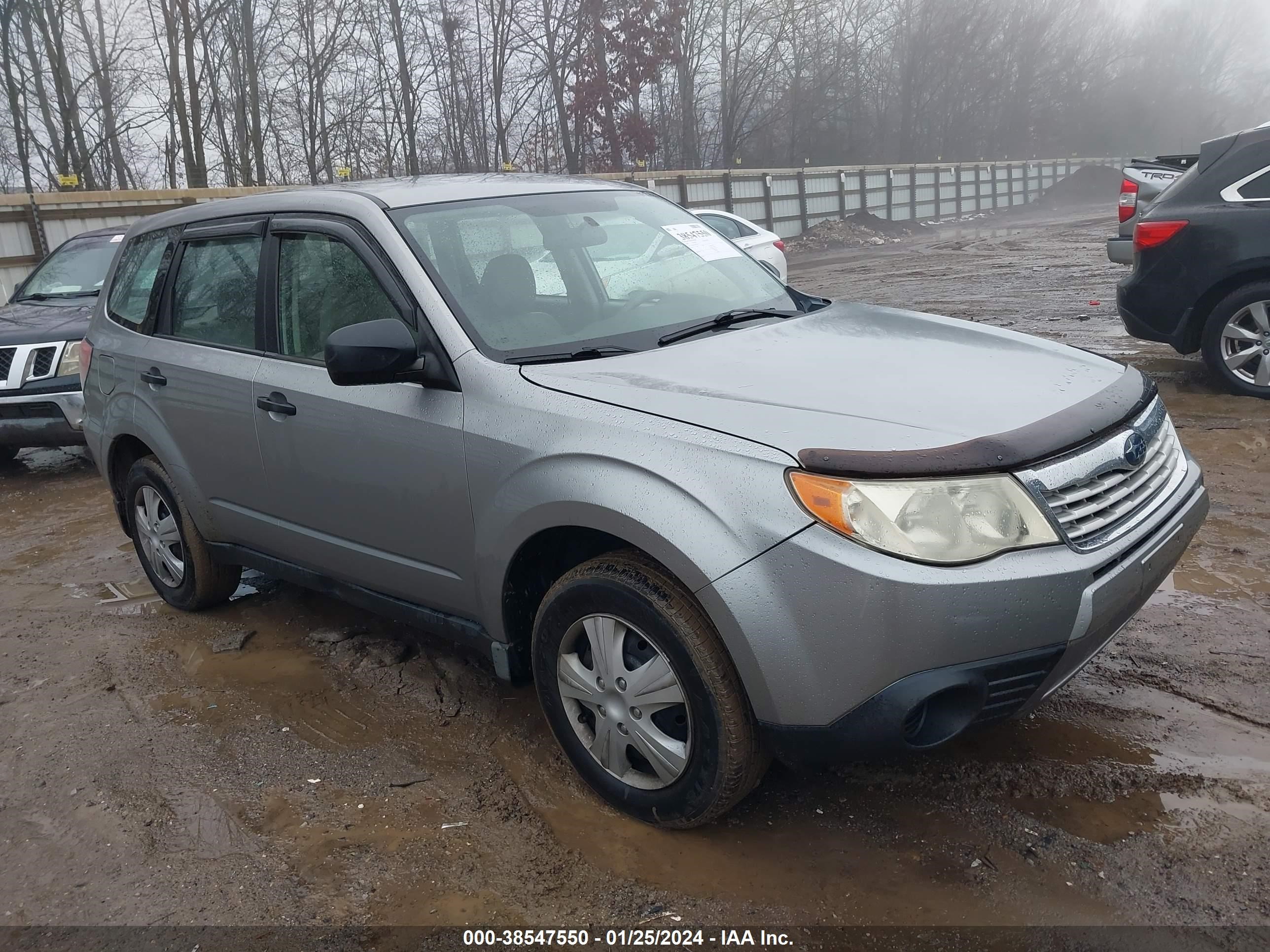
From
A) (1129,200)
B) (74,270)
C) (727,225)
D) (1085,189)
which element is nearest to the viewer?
(74,270)

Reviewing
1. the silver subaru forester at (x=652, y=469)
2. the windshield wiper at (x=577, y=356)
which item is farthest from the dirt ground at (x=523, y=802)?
the windshield wiper at (x=577, y=356)

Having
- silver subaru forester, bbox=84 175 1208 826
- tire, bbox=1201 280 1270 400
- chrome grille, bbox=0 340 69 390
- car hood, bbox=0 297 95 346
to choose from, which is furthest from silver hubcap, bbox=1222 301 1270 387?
chrome grille, bbox=0 340 69 390

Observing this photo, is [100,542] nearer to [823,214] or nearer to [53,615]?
[53,615]

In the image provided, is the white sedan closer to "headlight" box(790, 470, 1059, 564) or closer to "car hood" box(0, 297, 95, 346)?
"car hood" box(0, 297, 95, 346)

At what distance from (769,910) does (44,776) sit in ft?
8.13

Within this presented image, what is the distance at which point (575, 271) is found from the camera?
365 centimetres

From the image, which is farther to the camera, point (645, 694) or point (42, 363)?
point (42, 363)

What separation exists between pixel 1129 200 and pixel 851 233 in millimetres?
22315

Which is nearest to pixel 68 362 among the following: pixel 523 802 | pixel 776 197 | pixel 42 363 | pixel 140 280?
pixel 42 363

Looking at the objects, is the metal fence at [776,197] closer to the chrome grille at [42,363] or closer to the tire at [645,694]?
the chrome grille at [42,363]

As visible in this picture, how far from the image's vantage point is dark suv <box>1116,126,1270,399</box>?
6.77 meters

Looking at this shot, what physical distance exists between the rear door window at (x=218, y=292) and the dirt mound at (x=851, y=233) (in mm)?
25974

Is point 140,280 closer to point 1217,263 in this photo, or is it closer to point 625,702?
point 625,702

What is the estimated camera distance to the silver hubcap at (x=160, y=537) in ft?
15.4
